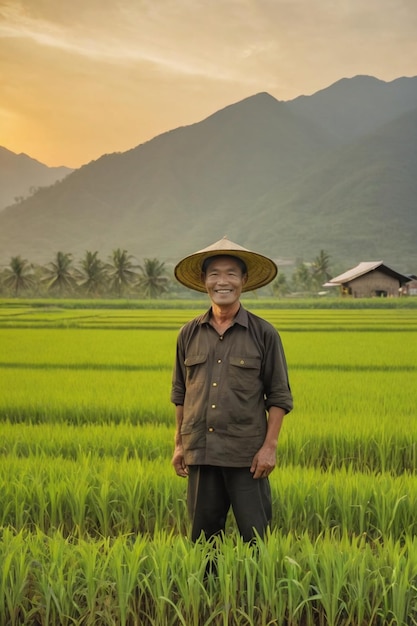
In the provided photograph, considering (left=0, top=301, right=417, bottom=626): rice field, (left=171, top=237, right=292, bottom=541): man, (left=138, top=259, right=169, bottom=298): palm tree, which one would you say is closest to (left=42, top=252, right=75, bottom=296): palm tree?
(left=138, top=259, right=169, bottom=298): palm tree

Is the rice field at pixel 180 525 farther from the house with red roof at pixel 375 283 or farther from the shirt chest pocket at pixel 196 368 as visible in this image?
the house with red roof at pixel 375 283

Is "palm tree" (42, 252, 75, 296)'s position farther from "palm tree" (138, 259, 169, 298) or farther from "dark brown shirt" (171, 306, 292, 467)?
"dark brown shirt" (171, 306, 292, 467)

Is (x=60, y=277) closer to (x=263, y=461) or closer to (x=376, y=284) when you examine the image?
(x=376, y=284)

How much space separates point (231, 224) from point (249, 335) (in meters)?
192

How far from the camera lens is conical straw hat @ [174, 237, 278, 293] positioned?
9.29 ft

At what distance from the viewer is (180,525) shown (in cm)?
379

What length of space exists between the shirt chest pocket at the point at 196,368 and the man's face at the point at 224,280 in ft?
0.87

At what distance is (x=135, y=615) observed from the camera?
8.16 ft

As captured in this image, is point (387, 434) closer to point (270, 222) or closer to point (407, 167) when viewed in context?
point (270, 222)

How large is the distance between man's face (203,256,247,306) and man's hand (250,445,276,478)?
673mm

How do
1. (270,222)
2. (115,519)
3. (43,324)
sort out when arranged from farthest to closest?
(270,222), (43,324), (115,519)

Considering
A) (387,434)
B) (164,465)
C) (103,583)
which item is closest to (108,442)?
(164,465)

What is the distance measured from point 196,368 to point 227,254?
545 mm

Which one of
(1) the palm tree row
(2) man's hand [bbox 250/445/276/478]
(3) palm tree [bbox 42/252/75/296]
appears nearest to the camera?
(2) man's hand [bbox 250/445/276/478]
